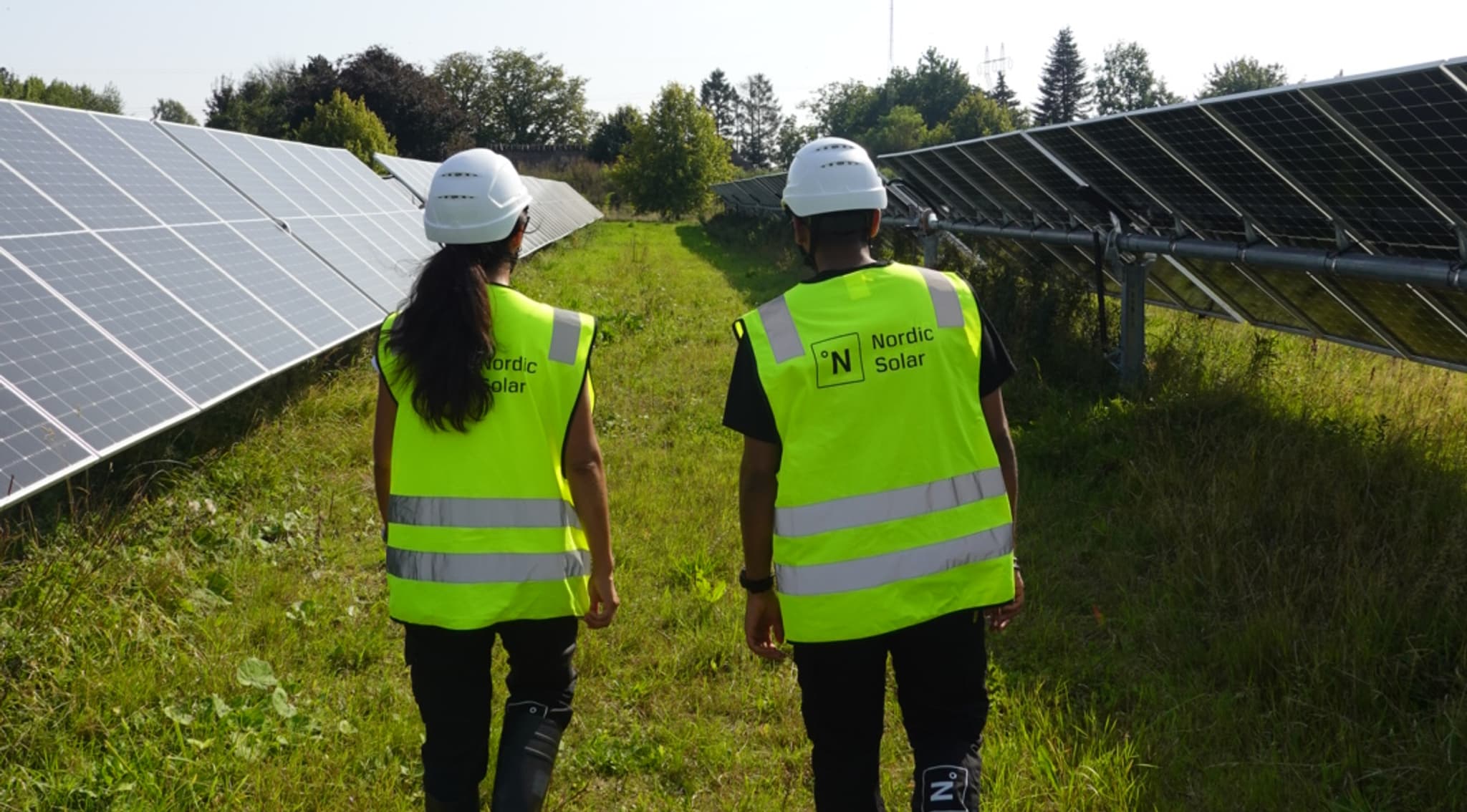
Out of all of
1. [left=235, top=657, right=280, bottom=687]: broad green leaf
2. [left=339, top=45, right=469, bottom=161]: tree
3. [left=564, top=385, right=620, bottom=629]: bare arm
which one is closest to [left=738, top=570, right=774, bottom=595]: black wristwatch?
[left=564, top=385, right=620, bottom=629]: bare arm

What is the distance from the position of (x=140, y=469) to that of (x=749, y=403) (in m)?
4.44

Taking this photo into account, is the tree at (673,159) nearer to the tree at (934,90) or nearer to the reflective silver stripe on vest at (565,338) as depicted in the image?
the reflective silver stripe on vest at (565,338)

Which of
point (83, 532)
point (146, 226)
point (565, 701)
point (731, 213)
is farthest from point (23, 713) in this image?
point (731, 213)

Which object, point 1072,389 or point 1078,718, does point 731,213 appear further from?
point 1078,718

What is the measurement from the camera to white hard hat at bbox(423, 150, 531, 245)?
254cm

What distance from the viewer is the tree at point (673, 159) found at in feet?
145

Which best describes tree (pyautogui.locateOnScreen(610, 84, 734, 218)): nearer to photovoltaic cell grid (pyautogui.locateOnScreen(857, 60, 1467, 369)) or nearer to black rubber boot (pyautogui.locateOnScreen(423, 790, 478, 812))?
photovoltaic cell grid (pyautogui.locateOnScreen(857, 60, 1467, 369))

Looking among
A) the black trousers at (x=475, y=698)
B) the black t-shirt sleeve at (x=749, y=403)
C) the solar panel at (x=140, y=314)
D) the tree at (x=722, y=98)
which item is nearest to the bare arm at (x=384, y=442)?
the black trousers at (x=475, y=698)

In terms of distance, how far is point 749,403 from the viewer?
2365 millimetres

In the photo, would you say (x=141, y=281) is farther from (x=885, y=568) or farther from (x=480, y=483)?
(x=885, y=568)

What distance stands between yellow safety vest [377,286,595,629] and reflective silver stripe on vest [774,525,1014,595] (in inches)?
24.0

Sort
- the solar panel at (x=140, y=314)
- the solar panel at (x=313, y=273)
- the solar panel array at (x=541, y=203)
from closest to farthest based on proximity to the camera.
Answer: the solar panel at (x=140, y=314), the solar panel at (x=313, y=273), the solar panel array at (x=541, y=203)

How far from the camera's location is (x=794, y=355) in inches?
90.8

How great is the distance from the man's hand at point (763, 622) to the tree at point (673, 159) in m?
42.6
